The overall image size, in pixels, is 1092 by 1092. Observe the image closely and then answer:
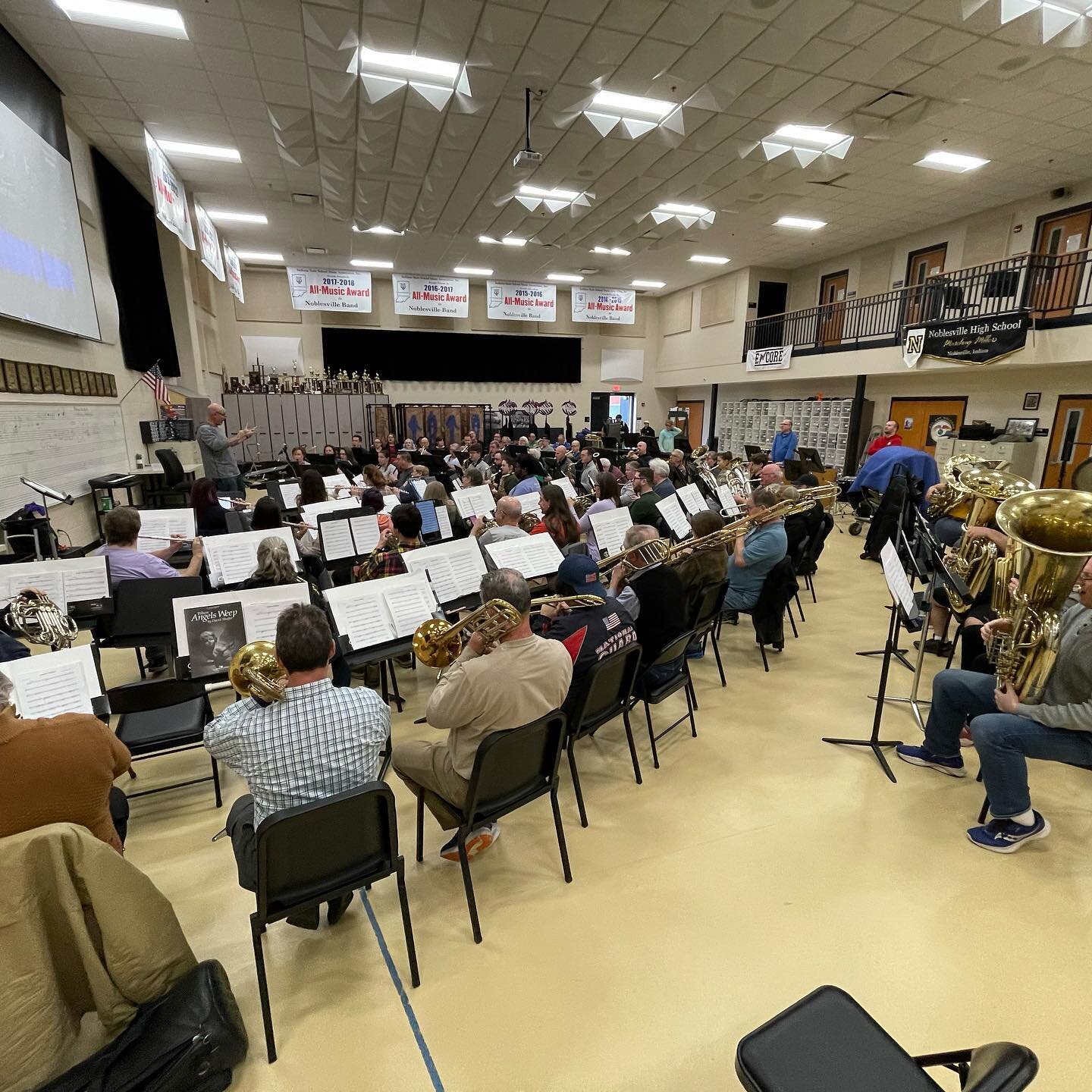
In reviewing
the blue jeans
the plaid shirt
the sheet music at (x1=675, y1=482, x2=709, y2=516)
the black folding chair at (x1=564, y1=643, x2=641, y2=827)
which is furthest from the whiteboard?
the blue jeans

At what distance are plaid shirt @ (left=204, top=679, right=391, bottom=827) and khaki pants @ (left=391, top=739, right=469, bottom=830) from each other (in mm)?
419

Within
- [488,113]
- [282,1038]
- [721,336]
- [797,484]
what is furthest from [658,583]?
[721,336]

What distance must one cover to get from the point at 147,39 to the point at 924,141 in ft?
30.8

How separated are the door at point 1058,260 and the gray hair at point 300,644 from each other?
37.3 ft

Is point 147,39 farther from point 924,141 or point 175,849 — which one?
point 924,141

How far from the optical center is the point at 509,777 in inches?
89.7

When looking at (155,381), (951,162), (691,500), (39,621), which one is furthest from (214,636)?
(951,162)

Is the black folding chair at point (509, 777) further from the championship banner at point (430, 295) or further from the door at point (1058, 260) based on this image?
the championship banner at point (430, 295)

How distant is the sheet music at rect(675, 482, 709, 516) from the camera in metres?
6.25

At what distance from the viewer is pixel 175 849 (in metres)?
2.72

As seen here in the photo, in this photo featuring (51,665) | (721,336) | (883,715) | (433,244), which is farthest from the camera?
(721,336)

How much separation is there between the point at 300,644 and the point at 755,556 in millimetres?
3539

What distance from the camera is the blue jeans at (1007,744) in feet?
8.24

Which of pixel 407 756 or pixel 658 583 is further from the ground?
pixel 658 583
